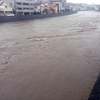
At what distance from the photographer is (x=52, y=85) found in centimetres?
373

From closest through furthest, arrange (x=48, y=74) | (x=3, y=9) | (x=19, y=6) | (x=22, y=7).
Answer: (x=48, y=74), (x=3, y=9), (x=19, y=6), (x=22, y=7)

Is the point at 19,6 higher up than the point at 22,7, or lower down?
higher up

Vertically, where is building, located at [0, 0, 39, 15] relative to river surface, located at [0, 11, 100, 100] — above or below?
above

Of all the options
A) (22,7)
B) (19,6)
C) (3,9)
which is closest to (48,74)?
(3,9)

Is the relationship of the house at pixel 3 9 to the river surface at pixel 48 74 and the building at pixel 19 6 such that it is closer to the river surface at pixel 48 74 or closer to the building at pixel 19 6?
the building at pixel 19 6

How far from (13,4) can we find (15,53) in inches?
1005

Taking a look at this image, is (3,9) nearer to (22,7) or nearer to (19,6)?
(19,6)

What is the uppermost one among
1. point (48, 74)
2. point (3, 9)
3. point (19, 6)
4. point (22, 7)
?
point (19, 6)

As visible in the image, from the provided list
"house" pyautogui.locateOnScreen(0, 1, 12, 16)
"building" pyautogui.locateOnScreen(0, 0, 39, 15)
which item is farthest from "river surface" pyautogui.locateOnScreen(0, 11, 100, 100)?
"building" pyautogui.locateOnScreen(0, 0, 39, 15)

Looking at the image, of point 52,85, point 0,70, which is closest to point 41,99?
point 52,85

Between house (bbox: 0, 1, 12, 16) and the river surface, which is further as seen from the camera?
house (bbox: 0, 1, 12, 16)

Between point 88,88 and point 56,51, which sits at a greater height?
point 56,51

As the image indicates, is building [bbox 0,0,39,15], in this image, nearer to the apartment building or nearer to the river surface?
the apartment building

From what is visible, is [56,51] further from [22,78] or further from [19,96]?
[19,96]
